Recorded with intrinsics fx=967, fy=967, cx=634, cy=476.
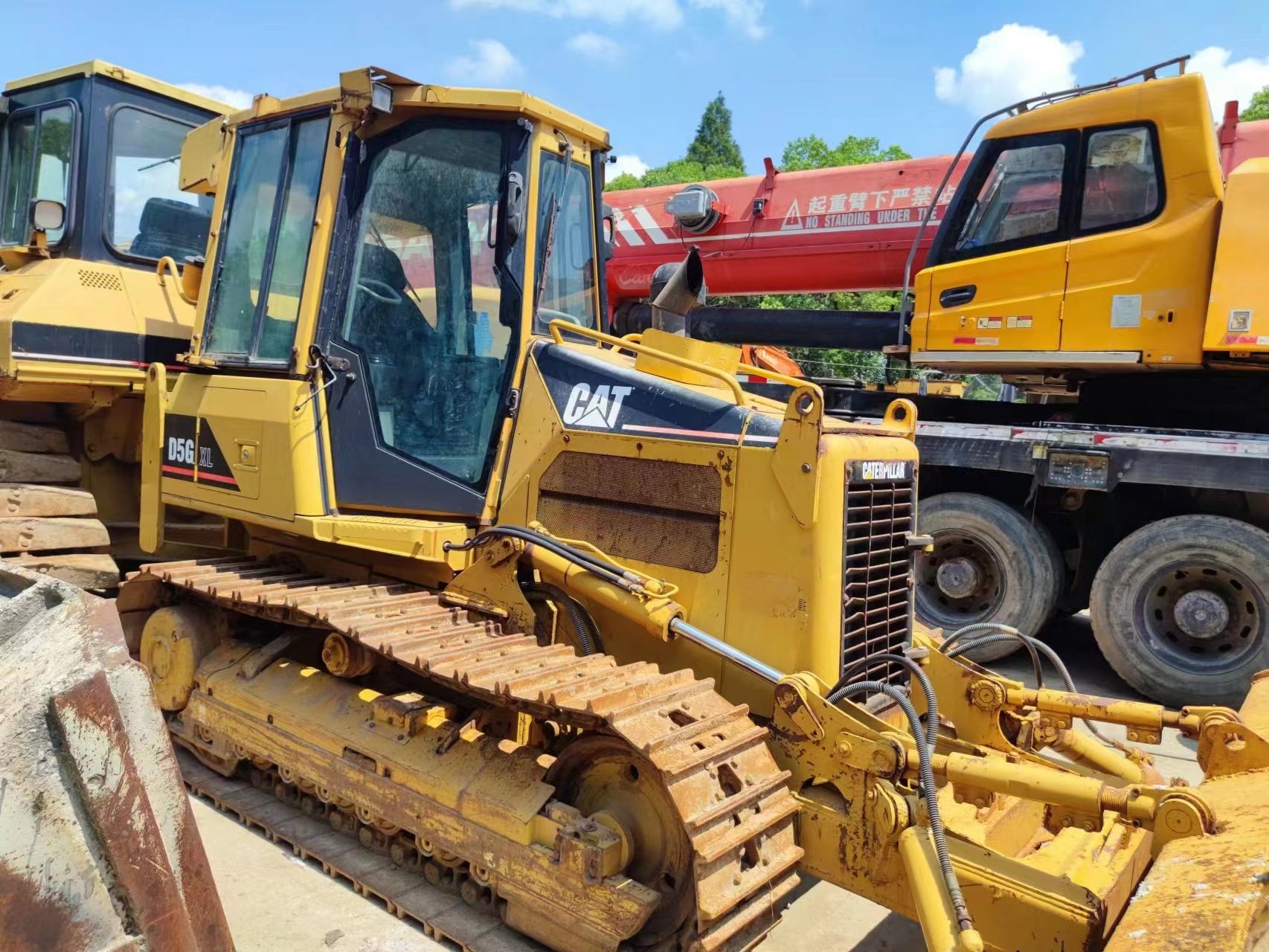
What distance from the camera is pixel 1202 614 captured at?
19.7 feet

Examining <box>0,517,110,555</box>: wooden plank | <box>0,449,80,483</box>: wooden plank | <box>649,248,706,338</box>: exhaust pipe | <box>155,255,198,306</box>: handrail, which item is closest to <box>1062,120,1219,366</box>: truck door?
A: <box>649,248,706,338</box>: exhaust pipe

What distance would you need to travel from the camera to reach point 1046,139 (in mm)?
6594

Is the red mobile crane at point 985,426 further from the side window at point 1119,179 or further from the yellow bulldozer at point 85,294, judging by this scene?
the yellow bulldozer at point 85,294

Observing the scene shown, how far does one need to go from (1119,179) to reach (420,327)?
485 cm

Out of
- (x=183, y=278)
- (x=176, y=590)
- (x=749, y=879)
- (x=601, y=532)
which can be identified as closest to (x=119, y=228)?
(x=183, y=278)

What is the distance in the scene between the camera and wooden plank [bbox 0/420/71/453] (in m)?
5.51

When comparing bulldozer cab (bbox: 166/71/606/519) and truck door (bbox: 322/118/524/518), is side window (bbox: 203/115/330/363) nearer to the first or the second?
bulldozer cab (bbox: 166/71/606/519)

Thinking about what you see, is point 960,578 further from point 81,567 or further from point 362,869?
point 81,567

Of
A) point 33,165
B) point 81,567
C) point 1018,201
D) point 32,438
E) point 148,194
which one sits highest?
point 1018,201

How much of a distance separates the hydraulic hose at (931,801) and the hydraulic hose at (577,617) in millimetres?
1019

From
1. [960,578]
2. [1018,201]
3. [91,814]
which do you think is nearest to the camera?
[91,814]

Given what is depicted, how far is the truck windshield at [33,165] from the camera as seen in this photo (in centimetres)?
594

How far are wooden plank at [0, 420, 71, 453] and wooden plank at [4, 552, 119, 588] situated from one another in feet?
2.21

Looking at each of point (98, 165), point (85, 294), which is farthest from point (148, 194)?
point (85, 294)
